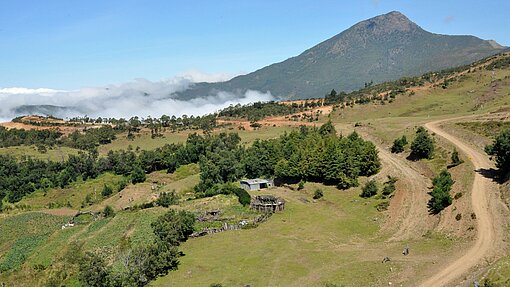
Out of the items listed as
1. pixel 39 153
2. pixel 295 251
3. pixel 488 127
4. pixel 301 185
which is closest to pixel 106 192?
pixel 301 185

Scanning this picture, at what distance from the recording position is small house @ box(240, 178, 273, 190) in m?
75.1

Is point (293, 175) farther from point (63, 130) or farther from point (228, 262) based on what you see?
point (63, 130)

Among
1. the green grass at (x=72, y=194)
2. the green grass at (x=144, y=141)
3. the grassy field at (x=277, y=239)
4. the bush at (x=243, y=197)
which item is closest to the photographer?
the grassy field at (x=277, y=239)

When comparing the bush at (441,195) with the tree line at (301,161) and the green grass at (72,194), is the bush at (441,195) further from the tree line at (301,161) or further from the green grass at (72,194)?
the green grass at (72,194)

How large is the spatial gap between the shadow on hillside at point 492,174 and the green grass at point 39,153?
11019 cm

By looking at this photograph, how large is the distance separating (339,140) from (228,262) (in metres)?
38.2

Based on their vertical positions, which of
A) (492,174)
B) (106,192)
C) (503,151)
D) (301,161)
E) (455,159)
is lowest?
(106,192)

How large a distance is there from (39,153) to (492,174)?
420ft

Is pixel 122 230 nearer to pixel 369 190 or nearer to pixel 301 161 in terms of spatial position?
pixel 301 161

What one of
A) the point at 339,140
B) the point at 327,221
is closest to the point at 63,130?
the point at 339,140

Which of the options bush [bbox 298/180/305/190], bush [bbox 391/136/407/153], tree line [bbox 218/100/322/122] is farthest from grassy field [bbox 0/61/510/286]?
tree line [bbox 218/100/322/122]

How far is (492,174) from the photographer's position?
2302 inches

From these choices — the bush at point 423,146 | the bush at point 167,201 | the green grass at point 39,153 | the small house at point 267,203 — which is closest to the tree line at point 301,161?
the bush at point 423,146

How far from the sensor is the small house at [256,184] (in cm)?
7506
